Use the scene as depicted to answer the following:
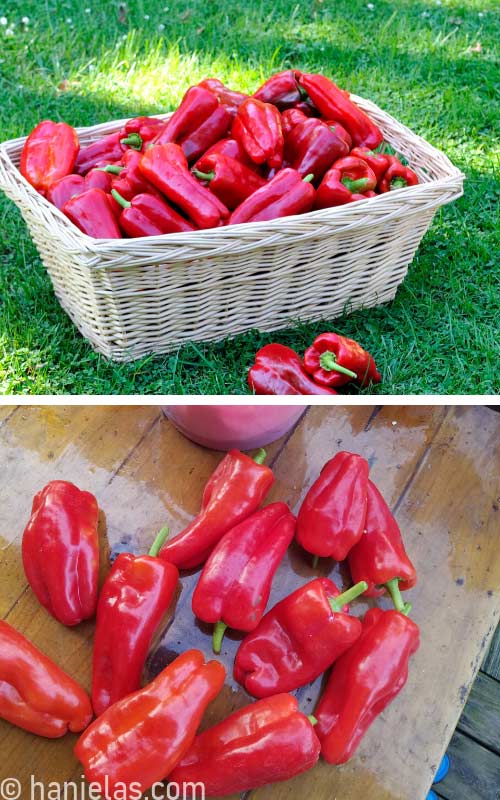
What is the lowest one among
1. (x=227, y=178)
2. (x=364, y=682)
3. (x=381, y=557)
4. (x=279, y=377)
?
(x=364, y=682)

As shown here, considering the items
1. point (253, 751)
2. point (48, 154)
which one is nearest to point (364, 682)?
point (253, 751)

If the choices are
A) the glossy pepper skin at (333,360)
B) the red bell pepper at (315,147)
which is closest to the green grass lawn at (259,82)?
the glossy pepper skin at (333,360)

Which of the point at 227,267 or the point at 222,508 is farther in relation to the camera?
the point at 227,267

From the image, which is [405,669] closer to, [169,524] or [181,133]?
[169,524]

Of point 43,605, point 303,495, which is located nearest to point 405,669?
point 303,495

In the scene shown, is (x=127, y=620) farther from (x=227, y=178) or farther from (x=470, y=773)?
(x=227, y=178)

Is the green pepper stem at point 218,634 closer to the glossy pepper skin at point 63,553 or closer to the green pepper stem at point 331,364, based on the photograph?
the glossy pepper skin at point 63,553

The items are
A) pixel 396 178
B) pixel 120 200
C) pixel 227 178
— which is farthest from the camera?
pixel 396 178
